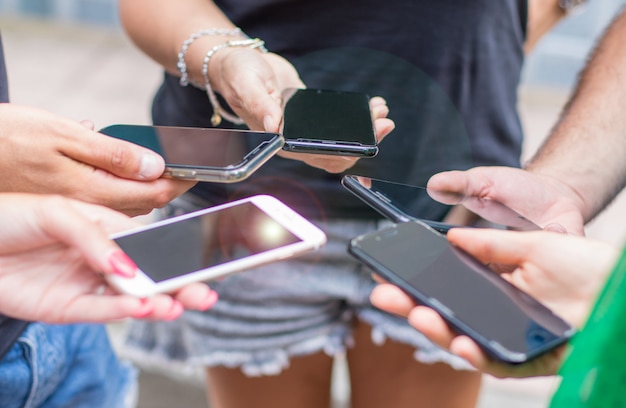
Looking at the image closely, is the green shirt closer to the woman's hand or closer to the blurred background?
the woman's hand

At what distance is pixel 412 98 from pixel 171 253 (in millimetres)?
322

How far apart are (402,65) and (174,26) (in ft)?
0.79

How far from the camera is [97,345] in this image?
688 mm

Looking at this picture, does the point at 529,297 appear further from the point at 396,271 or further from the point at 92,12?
the point at 92,12

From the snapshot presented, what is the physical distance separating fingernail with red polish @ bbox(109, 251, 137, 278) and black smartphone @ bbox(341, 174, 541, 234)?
0.22 m

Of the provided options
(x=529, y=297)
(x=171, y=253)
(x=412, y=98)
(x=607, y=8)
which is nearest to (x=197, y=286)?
(x=171, y=253)

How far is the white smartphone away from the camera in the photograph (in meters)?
0.44

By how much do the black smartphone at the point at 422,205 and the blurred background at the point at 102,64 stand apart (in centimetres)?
98

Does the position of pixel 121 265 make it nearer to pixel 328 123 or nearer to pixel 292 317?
pixel 328 123

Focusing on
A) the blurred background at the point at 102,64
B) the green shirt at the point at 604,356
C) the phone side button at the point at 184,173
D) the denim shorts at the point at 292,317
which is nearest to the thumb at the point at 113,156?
the phone side button at the point at 184,173

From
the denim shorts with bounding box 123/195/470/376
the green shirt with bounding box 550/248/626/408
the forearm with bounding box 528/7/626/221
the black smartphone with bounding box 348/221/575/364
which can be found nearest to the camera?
the green shirt with bounding box 550/248/626/408

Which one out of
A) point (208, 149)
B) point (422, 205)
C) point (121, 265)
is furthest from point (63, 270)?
point (422, 205)

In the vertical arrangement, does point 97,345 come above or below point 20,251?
below

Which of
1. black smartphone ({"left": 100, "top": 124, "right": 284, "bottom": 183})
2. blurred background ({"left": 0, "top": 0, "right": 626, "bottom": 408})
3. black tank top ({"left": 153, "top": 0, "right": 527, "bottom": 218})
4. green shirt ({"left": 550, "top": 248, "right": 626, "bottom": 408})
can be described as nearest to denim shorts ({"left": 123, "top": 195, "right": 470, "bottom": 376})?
black tank top ({"left": 153, "top": 0, "right": 527, "bottom": 218})
